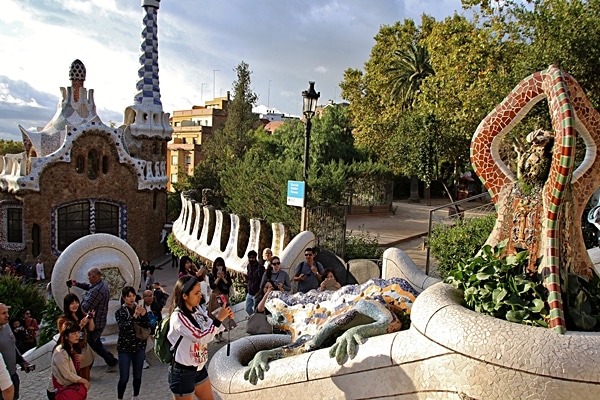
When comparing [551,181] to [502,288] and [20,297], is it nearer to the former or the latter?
[502,288]

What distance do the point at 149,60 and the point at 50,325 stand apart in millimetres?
18314

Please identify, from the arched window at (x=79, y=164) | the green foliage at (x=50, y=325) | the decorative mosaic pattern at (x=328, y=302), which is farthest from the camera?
the arched window at (x=79, y=164)

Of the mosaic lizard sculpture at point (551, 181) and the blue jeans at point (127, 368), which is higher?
the mosaic lizard sculpture at point (551, 181)

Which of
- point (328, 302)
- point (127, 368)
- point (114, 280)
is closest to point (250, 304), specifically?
point (114, 280)

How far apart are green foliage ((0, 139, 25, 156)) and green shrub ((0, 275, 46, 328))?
101ft

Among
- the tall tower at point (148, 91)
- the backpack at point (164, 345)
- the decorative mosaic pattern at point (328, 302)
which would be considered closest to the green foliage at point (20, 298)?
the decorative mosaic pattern at point (328, 302)

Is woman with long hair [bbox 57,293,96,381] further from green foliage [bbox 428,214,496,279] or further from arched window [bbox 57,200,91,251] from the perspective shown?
arched window [bbox 57,200,91,251]

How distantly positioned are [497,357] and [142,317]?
3414 mm

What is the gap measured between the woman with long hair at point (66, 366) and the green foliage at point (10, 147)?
37157 millimetres

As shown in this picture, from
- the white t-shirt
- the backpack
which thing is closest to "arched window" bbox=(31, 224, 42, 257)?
the white t-shirt

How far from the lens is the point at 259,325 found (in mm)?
6348

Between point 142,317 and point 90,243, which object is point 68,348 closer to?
point 142,317

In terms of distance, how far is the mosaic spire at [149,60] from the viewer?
911 inches

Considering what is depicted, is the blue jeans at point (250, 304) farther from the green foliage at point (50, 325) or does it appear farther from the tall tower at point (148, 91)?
the tall tower at point (148, 91)
